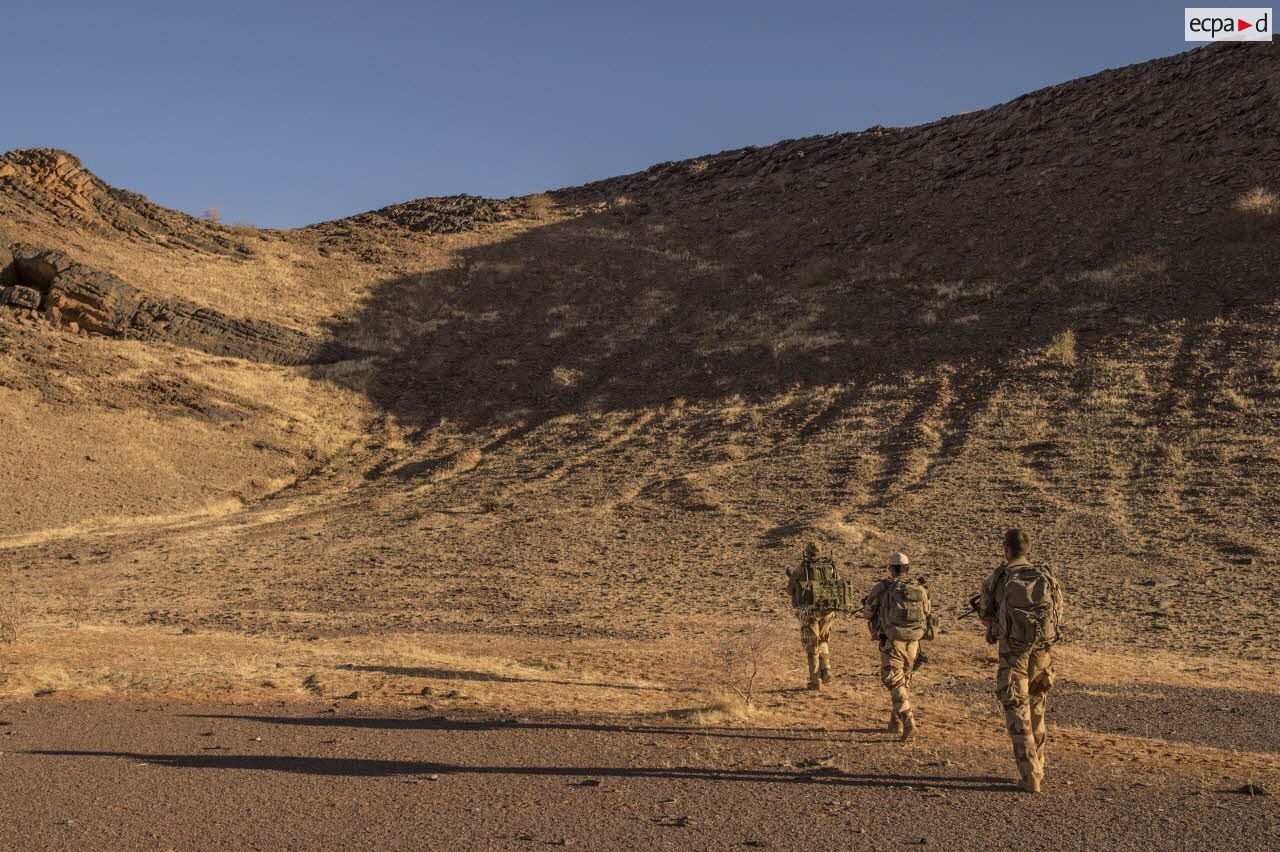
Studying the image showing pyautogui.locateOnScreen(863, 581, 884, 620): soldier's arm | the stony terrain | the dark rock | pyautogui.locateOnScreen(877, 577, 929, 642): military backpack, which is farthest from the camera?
the dark rock

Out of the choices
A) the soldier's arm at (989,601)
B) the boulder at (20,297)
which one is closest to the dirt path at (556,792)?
the soldier's arm at (989,601)

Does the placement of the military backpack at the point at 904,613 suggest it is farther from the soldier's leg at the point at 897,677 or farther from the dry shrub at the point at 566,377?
the dry shrub at the point at 566,377

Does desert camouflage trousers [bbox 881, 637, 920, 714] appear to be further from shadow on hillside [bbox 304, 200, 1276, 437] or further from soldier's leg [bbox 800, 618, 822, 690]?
shadow on hillside [bbox 304, 200, 1276, 437]

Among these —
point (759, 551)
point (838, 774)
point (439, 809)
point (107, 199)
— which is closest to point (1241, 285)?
point (759, 551)

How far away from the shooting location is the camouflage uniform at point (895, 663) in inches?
339

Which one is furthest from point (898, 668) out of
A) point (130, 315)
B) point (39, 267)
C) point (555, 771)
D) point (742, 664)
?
point (39, 267)

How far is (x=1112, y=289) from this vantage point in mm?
33000

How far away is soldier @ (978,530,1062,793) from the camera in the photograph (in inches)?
282

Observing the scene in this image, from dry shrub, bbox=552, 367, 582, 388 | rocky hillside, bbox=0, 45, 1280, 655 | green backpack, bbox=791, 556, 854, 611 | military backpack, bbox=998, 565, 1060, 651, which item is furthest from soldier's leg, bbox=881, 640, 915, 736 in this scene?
dry shrub, bbox=552, 367, 582, 388

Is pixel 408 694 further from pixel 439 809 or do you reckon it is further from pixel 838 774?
pixel 838 774

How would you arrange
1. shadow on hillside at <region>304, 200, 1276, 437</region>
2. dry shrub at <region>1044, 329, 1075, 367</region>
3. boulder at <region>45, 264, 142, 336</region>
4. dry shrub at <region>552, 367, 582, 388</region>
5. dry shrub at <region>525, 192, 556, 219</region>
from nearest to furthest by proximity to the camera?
1. dry shrub at <region>1044, 329, 1075, 367</region>
2. shadow on hillside at <region>304, 200, 1276, 437</region>
3. boulder at <region>45, 264, 142, 336</region>
4. dry shrub at <region>552, 367, 582, 388</region>
5. dry shrub at <region>525, 192, 556, 219</region>

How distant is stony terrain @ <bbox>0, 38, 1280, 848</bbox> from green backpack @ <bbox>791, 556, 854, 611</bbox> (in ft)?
3.38

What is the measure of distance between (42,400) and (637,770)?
30.4 metres

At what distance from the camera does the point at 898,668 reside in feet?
28.6
